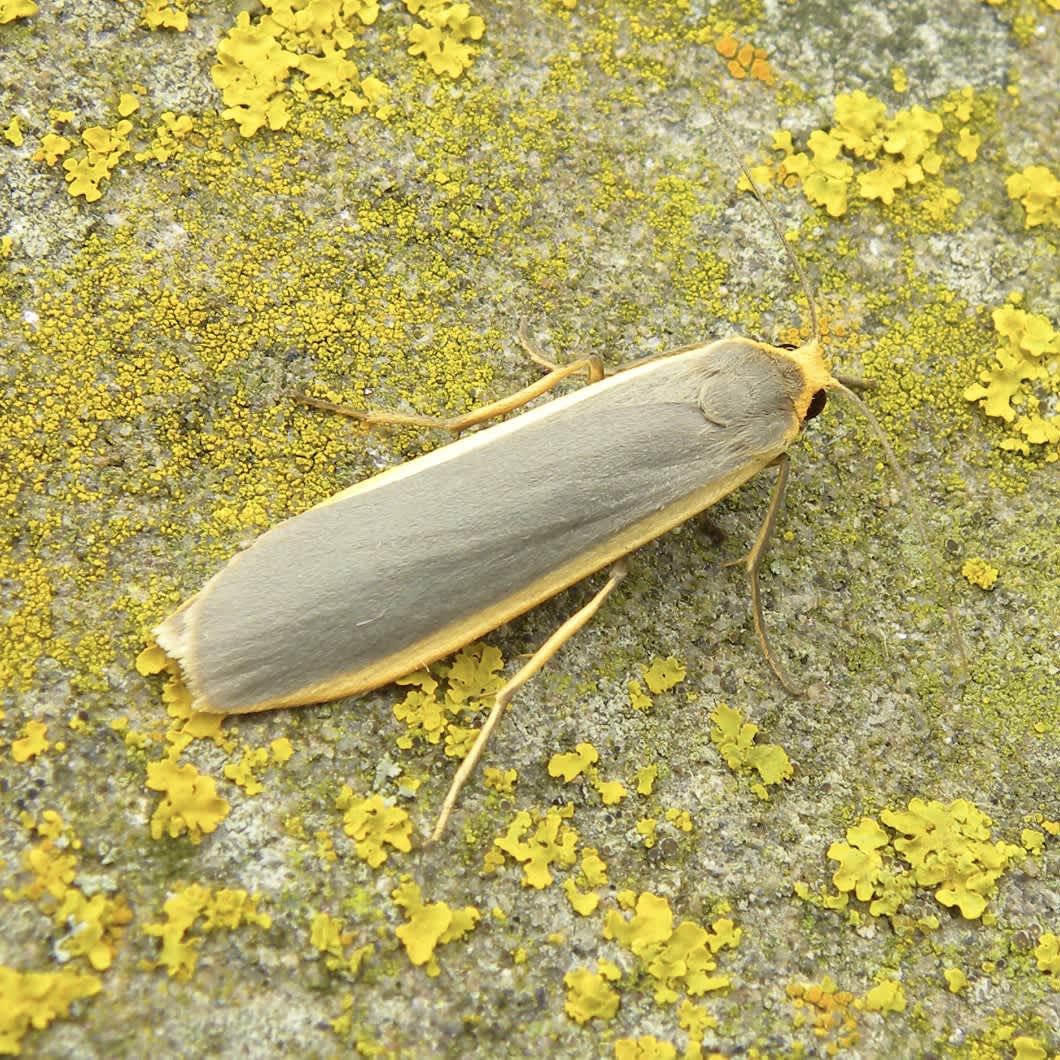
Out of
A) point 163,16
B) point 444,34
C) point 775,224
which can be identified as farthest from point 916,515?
point 163,16

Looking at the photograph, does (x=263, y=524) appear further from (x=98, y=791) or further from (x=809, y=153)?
(x=809, y=153)

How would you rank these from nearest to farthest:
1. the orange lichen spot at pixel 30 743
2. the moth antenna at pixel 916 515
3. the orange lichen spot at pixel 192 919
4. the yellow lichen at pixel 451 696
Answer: the orange lichen spot at pixel 192 919
the orange lichen spot at pixel 30 743
the yellow lichen at pixel 451 696
the moth antenna at pixel 916 515

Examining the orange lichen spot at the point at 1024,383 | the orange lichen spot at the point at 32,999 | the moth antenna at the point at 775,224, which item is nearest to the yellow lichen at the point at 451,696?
the orange lichen spot at the point at 32,999

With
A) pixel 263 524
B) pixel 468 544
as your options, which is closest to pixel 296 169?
pixel 263 524

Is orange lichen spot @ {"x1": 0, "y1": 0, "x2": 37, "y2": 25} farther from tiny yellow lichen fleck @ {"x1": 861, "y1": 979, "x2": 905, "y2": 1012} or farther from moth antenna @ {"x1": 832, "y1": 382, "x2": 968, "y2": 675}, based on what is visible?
tiny yellow lichen fleck @ {"x1": 861, "y1": 979, "x2": 905, "y2": 1012}

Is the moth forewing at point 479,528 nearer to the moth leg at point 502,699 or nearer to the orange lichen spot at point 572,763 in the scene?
the moth leg at point 502,699
